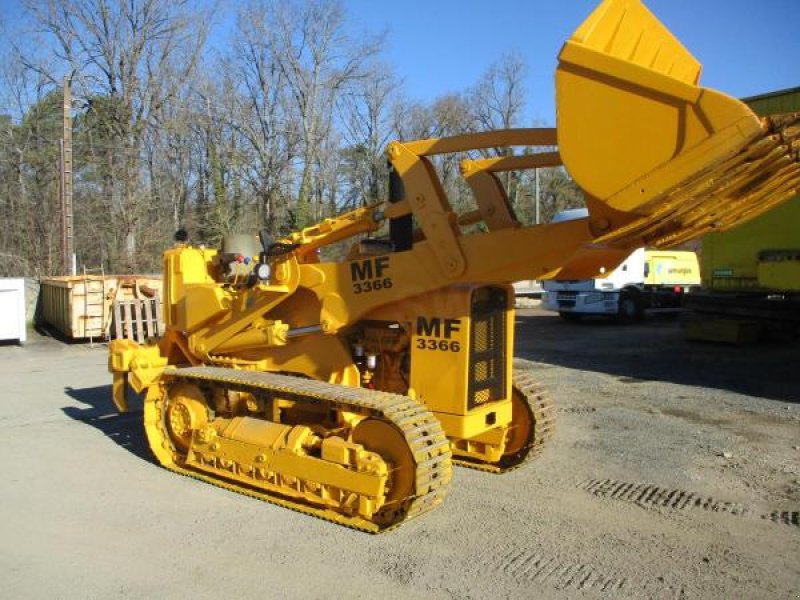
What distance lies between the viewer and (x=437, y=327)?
5.21 metres

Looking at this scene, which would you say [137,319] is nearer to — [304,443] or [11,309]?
[11,309]

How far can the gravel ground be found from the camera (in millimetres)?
4148

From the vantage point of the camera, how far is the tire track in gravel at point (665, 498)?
5.26 m

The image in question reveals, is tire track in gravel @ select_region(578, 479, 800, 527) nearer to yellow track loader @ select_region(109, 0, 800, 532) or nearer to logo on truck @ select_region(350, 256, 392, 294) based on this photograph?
yellow track loader @ select_region(109, 0, 800, 532)

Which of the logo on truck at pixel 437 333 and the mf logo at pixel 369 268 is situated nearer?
the logo on truck at pixel 437 333

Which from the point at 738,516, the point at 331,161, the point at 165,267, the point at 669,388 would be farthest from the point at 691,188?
the point at 331,161

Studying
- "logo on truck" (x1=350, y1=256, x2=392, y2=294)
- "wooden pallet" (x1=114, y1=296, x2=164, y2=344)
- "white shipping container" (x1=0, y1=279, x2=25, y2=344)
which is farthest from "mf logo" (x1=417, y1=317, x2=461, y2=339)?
"white shipping container" (x1=0, y1=279, x2=25, y2=344)

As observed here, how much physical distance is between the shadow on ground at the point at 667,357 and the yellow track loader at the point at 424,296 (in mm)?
6158

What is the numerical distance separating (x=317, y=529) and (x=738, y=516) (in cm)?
319

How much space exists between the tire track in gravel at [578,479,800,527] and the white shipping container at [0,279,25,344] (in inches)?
589

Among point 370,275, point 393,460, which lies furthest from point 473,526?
point 370,275

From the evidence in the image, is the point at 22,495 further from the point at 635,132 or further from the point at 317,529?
the point at 635,132

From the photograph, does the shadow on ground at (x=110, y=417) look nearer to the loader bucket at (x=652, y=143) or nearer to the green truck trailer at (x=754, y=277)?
the loader bucket at (x=652, y=143)

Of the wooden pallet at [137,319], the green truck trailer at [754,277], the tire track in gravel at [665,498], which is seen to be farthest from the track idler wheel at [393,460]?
the wooden pallet at [137,319]
